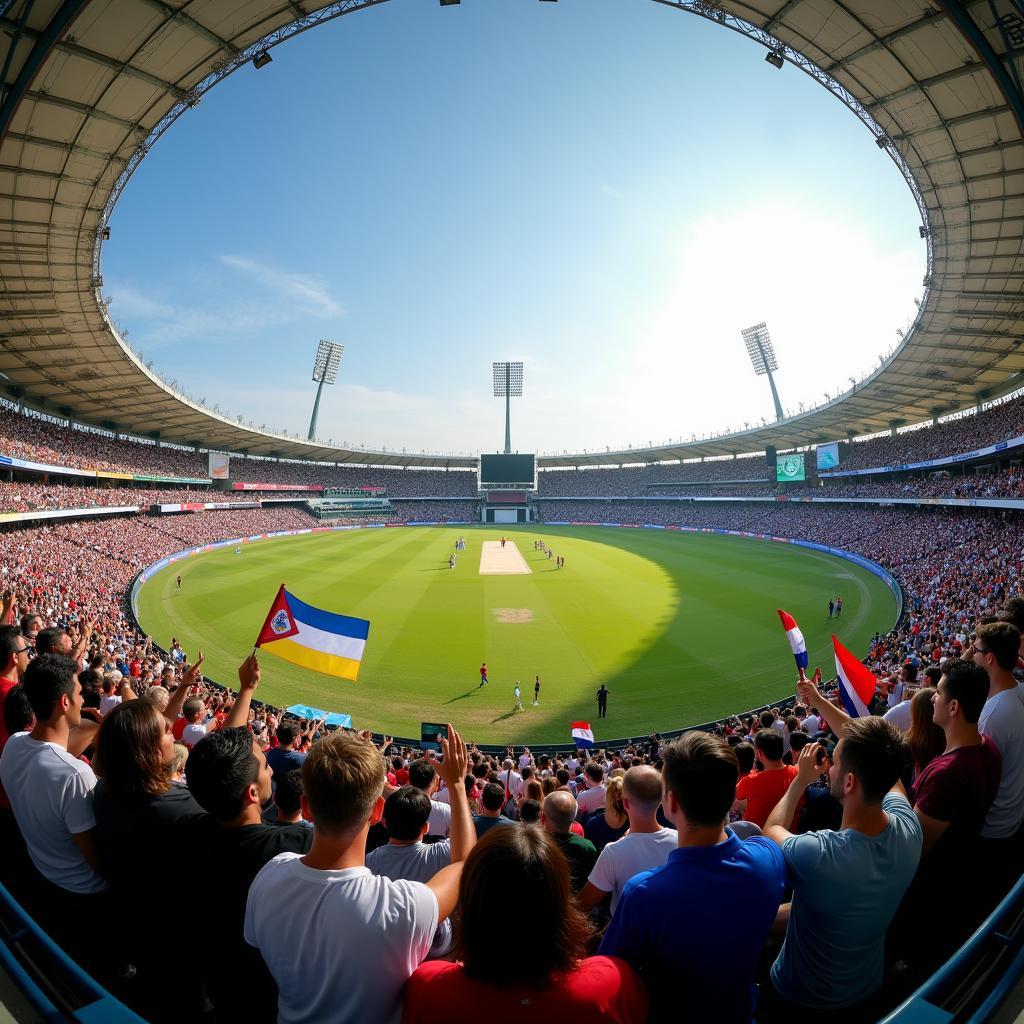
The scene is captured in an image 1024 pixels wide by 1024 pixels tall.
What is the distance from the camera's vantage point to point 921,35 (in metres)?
15.0

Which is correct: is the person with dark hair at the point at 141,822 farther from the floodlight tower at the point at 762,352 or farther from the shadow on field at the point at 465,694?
the floodlight tower at the point at 762,352

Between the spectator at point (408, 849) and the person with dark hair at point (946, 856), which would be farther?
the person with dark hair at point (946, 856)

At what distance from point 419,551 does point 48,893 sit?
170 feet

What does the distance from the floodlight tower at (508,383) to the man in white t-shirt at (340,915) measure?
11264 centimetres

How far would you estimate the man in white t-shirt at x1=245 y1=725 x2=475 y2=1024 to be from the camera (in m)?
1.96

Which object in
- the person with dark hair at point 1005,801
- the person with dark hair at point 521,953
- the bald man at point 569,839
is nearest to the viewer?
the person with dark hair at point 521,953

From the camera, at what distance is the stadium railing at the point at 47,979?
7.02ft

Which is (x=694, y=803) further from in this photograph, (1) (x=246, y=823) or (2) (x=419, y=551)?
(2) (x=419, y=551)

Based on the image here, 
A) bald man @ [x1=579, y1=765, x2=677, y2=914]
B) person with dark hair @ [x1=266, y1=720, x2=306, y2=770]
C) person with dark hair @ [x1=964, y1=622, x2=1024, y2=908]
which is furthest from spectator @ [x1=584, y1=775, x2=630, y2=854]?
person with dark hair @ [x1=266, y1=720, x2=306, y2=770]

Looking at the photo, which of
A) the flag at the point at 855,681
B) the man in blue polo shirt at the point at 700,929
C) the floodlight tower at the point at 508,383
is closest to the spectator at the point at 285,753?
the man in blue polo shirt at the point at 700,929

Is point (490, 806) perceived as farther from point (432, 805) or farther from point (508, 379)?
point (508, 379)

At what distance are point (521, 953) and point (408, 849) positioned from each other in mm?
1675

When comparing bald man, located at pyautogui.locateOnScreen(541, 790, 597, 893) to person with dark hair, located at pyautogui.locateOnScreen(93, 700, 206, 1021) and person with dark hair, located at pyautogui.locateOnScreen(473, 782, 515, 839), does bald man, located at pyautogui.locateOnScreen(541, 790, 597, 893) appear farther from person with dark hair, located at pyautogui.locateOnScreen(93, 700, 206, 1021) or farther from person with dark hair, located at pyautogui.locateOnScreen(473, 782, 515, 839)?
person with dark hair, located at pyautogui.locateOnScreen(93, 700, 206, 1021)

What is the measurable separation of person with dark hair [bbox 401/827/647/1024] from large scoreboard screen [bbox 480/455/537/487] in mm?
87950
